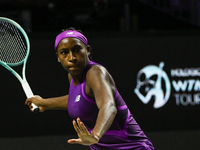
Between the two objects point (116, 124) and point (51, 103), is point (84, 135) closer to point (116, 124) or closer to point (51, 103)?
point (116, 124)

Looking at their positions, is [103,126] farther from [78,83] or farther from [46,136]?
[46,136]

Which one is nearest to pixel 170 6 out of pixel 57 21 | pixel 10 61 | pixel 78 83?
pixel 57 21

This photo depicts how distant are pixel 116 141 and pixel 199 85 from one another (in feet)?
10.7

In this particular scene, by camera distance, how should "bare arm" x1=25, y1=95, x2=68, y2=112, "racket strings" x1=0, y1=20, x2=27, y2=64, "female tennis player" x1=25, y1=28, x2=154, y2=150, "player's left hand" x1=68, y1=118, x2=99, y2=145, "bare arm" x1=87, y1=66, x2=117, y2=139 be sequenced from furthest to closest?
"racket strings" x1=0, y1=20, x2=27, y2=64
"bare arm" x1=25, y1=95, x2=68, y2=112
"female tennis player" x1=25, y1=28, x2=154, y2=150
"bare arm" x1=87, y1=66, x2=117, y2=139
"player's left hand" x1=68, y1=118, x2=99, y2=145

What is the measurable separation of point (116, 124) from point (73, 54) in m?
0.55

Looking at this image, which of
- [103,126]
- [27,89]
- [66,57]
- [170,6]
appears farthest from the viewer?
[170,6]

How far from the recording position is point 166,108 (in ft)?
17.8

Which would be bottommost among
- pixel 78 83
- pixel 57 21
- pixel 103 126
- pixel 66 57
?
pixel 103 126

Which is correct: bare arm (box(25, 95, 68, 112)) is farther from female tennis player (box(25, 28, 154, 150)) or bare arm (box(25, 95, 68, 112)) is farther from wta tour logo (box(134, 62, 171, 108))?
wta tour logo (box(134, 62, 171, 108))

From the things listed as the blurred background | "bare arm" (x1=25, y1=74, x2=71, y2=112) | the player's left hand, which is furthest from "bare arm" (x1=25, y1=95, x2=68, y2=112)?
the blurred background

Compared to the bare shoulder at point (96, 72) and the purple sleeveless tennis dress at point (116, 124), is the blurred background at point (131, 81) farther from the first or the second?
the bare shoulder at point (96, 72)

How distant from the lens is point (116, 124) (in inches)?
94.7

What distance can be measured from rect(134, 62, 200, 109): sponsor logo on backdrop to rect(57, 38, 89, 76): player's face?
318cm

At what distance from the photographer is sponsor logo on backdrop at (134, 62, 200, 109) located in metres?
5.43
